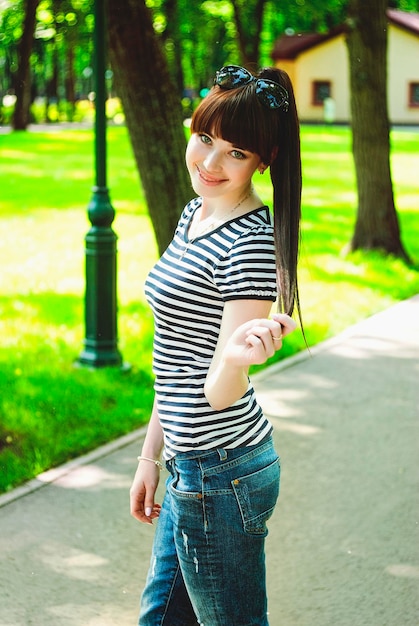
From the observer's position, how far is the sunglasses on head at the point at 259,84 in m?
2.35

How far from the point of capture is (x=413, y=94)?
54.0 m

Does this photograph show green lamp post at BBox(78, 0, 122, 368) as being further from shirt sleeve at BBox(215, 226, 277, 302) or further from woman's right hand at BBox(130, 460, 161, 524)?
shirt sleeve at BBox(215, 226, 277, 302)

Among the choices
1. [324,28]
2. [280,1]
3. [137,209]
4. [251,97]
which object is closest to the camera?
[251,97]

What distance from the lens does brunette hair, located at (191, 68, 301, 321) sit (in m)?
2.37

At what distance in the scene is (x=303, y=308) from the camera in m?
9.42

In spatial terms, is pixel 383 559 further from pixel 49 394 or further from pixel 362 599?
pixel 49 394

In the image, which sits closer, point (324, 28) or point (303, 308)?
point (303, 308)

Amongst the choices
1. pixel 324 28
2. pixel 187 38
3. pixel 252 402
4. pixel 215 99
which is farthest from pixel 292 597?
pixel 324 28

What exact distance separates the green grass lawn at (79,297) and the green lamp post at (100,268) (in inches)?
8.2

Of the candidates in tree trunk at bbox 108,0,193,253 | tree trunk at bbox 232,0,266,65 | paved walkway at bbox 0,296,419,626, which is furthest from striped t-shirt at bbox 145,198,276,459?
tree trunk at bbox 232,0,266,65

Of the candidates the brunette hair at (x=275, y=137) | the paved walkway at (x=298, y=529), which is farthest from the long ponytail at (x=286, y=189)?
the paved walkway at (x=298, y=529)

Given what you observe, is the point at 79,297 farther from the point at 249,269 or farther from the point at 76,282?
the point at 249,269

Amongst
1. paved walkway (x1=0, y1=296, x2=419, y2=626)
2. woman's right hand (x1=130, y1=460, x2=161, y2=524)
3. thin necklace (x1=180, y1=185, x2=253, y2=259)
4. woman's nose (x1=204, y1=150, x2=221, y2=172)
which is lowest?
paved walkway (x1=0, y1=296, x2=419, y2=626)

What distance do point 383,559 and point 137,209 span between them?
44.4ft
